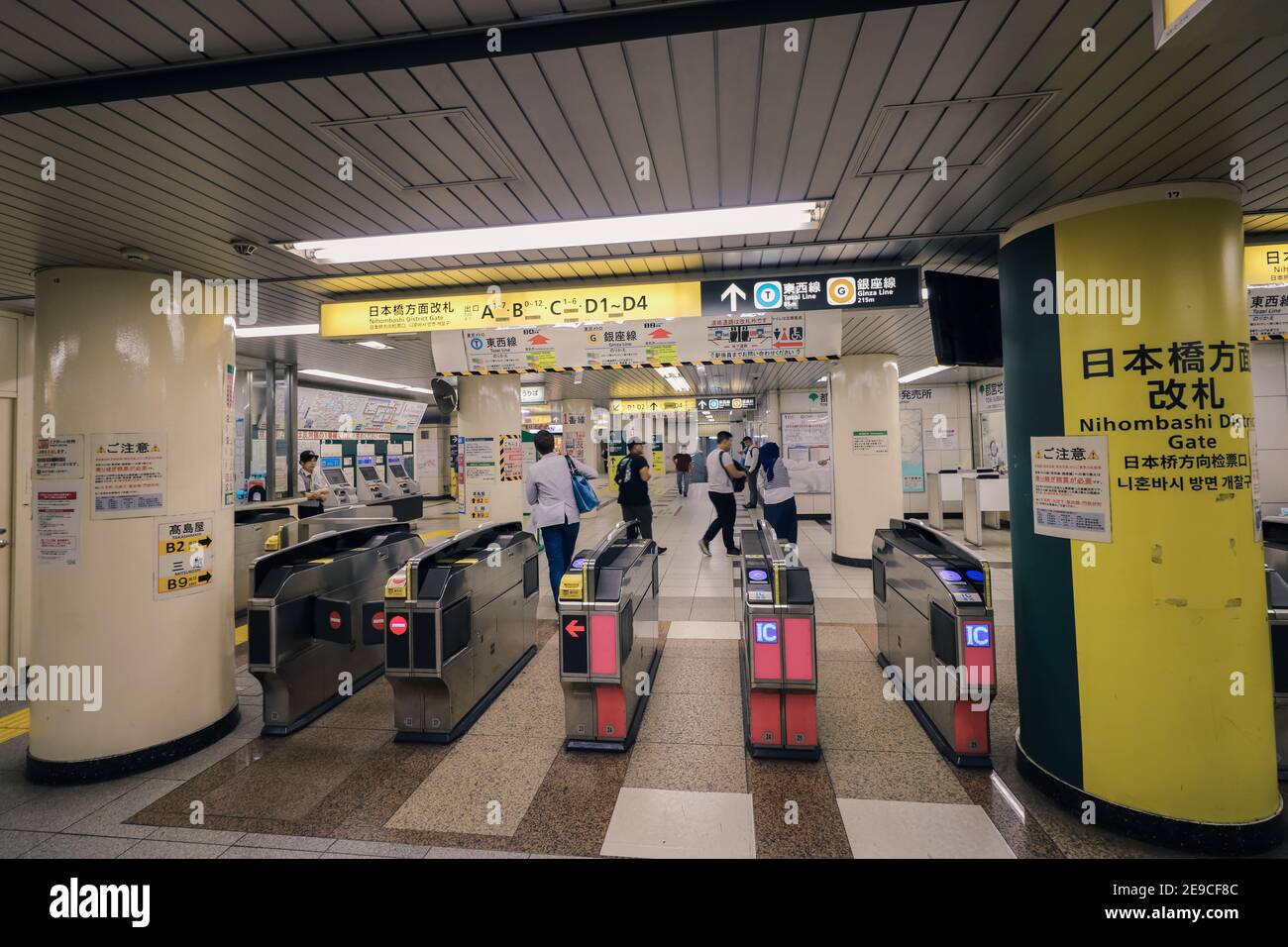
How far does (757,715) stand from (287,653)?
2847mm

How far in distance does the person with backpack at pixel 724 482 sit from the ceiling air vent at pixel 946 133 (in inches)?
210

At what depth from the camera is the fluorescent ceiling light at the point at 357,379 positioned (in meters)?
9.28

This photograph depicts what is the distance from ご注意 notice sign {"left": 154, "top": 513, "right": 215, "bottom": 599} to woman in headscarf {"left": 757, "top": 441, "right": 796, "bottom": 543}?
18.7ft

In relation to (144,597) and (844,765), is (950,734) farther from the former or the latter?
(144,597)

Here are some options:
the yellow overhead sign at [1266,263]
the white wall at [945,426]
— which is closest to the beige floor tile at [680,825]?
the yellow overhead sign at [1266,263]

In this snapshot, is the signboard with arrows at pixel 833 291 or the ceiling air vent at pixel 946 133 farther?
the signboard with arrows at pixel 833 291

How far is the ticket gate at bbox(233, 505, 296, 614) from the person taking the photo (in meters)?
5.88

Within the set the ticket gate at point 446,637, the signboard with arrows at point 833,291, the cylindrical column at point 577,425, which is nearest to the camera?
the ticket gate at point 446,637

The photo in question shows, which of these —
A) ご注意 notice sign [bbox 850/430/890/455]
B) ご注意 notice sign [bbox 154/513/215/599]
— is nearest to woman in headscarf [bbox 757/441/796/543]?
ご注意 notice sign [bbox 850/430/890/455]

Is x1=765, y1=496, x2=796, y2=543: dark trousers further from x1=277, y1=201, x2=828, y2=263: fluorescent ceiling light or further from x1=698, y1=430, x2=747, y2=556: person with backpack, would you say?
x1=277, y1=201, x2=828, y2=263: fluorescent ceiling light

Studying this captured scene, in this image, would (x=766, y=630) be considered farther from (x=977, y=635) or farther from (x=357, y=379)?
(x=357, y=379)

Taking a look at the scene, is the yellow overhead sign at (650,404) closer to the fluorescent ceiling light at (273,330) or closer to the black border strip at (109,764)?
the fluorescent ceiling light at (273,330)

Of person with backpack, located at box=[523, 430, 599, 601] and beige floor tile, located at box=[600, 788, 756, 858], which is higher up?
person with backpack, located at box=[523, 430, 599, 601]

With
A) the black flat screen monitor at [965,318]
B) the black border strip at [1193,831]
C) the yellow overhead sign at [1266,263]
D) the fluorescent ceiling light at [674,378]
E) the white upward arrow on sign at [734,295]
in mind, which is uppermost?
the fluorescent ceiling light at [674,378]
